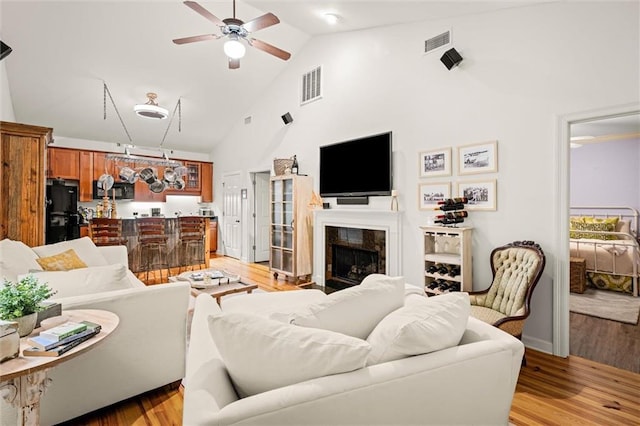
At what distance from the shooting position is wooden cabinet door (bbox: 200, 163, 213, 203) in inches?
321

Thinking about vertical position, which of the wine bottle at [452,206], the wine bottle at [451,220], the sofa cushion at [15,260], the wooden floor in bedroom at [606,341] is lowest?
the wooden floor in bedroom at [606,341]

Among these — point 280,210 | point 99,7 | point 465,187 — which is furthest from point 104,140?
point 465,187

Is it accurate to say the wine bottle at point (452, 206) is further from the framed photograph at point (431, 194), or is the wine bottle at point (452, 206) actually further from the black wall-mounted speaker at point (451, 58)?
the black wall-mounted speaker at point (451, 58)

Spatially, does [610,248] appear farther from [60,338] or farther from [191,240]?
[191,240]

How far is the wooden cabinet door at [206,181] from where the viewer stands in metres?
8.15

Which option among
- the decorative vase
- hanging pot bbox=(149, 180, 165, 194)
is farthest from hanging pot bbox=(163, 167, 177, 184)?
the decorative vase

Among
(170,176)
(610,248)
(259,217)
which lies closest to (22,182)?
(170,176)

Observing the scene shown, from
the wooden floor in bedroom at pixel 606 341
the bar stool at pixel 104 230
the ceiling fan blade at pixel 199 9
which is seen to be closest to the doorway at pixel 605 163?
the wooden floor in bedroom at pixel 606 341

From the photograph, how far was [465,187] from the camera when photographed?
3.38m

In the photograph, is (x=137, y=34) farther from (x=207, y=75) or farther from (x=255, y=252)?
(x=255, y=252)

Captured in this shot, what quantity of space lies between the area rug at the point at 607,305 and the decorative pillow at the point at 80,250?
533cm

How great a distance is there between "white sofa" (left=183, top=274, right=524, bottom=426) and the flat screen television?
2914mm

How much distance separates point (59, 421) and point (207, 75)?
203 inches

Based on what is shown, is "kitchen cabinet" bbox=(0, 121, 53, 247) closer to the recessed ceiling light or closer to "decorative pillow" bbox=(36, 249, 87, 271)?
"decorative pillow" bbox=(36, 249, 87, 271)
